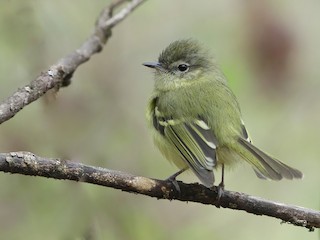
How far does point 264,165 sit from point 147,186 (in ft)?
2.71

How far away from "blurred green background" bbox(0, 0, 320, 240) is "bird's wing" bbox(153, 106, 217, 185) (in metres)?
0.30

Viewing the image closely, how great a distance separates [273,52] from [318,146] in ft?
2.89

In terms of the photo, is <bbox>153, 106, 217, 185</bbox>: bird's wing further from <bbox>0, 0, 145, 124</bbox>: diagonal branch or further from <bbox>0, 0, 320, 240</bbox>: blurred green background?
<bbox>0, 0, 145, 124</bbox>: diagonal branch

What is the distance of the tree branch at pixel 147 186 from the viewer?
2.85m

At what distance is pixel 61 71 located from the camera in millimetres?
3814

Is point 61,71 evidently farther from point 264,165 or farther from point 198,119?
point 264,165

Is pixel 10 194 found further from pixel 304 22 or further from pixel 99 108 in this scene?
pixel 304 22

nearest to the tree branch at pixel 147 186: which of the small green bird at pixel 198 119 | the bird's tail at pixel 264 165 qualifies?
the small green bird at pixel 198 119

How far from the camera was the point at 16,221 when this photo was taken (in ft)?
13.9

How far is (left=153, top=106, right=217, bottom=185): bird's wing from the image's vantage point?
356cm

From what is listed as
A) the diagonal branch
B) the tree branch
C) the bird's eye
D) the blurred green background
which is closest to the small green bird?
the bird's eye

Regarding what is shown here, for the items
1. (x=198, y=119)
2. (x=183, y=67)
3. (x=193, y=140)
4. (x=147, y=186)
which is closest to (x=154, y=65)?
(x=183, y=67)

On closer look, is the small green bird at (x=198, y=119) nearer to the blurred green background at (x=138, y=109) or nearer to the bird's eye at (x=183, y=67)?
the bird's eye at (x=183, y=67)

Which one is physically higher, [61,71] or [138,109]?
[61,71]
